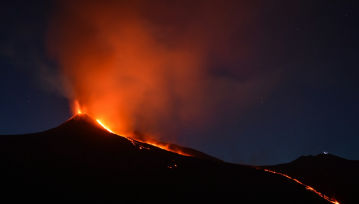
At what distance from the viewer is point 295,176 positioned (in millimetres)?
43812

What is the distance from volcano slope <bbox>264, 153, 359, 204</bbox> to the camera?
3700 centimetres

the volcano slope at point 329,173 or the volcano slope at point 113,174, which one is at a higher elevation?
the volcano slope at point 329,173

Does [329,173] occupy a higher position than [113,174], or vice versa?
[329,173]

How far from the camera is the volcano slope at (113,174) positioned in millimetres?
22281

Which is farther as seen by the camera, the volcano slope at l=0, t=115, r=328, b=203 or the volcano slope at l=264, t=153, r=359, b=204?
the volcano slope at l=264, t=153, r=359, b=204

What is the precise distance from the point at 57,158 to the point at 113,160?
5.32 m

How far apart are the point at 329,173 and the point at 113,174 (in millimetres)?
35713

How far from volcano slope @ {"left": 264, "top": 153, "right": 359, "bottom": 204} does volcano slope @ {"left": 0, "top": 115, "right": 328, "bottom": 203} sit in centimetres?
931

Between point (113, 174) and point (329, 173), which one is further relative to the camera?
point (329, 173)

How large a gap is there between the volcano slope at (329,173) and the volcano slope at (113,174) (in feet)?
30.5

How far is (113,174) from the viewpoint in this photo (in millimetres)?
26547

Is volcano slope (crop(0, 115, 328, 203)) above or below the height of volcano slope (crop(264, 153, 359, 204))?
below

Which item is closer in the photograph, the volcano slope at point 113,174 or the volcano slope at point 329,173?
the volcano slope at point 113,174

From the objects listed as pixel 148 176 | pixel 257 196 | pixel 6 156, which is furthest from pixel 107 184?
pixel 257 196
